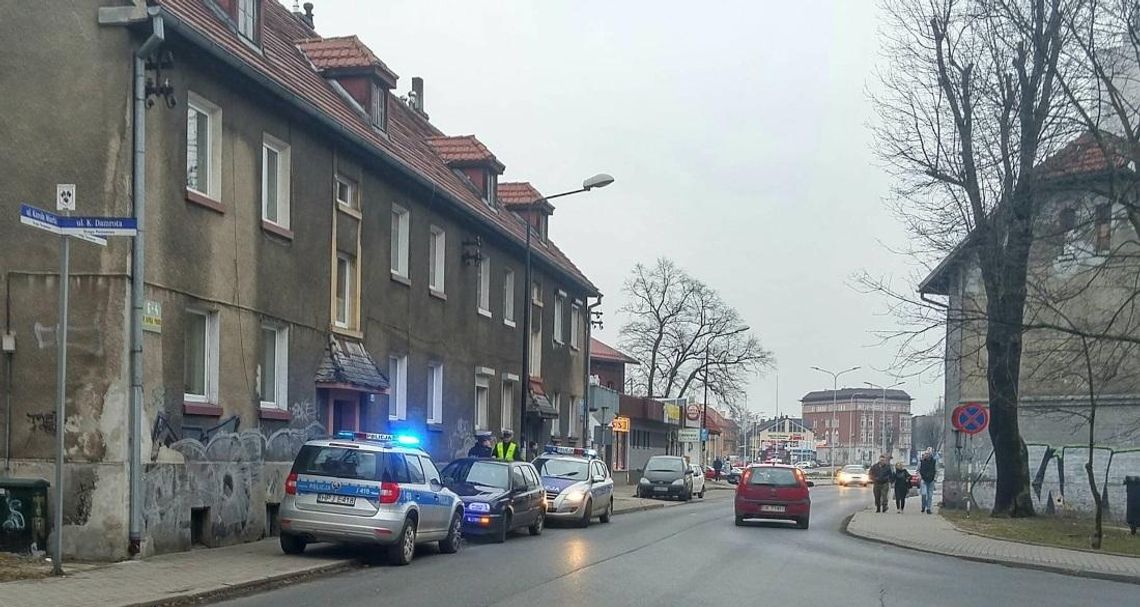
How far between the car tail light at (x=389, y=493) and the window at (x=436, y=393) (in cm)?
1161

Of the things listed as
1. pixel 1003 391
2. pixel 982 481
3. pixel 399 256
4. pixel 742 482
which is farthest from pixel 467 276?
pixel 982 481

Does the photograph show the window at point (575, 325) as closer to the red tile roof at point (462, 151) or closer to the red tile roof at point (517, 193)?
the red tile roof at point (517, 193)

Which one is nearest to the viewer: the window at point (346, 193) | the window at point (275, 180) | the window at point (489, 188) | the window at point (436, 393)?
the window at point (275, 180)

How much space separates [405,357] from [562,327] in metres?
14.9

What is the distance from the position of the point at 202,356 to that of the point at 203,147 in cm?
301

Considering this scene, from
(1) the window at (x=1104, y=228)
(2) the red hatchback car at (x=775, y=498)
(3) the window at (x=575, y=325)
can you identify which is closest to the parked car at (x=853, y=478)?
(3) the window at (x=575, y=325)

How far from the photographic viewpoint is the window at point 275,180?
61.0 feet

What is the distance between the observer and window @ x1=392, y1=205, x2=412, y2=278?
24453mm

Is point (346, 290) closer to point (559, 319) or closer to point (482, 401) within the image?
point (482, 401)

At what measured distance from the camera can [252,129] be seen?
59.0 ft

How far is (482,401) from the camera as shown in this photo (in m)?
30.5

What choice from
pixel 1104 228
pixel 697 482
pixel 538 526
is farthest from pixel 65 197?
pixel 697 482

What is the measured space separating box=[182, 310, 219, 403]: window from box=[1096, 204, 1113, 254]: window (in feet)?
50.3

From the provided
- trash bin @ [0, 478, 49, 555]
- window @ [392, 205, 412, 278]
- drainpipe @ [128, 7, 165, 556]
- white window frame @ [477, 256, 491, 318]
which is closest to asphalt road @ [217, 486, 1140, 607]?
drainpipe @ [128, 7, 165, 556]
